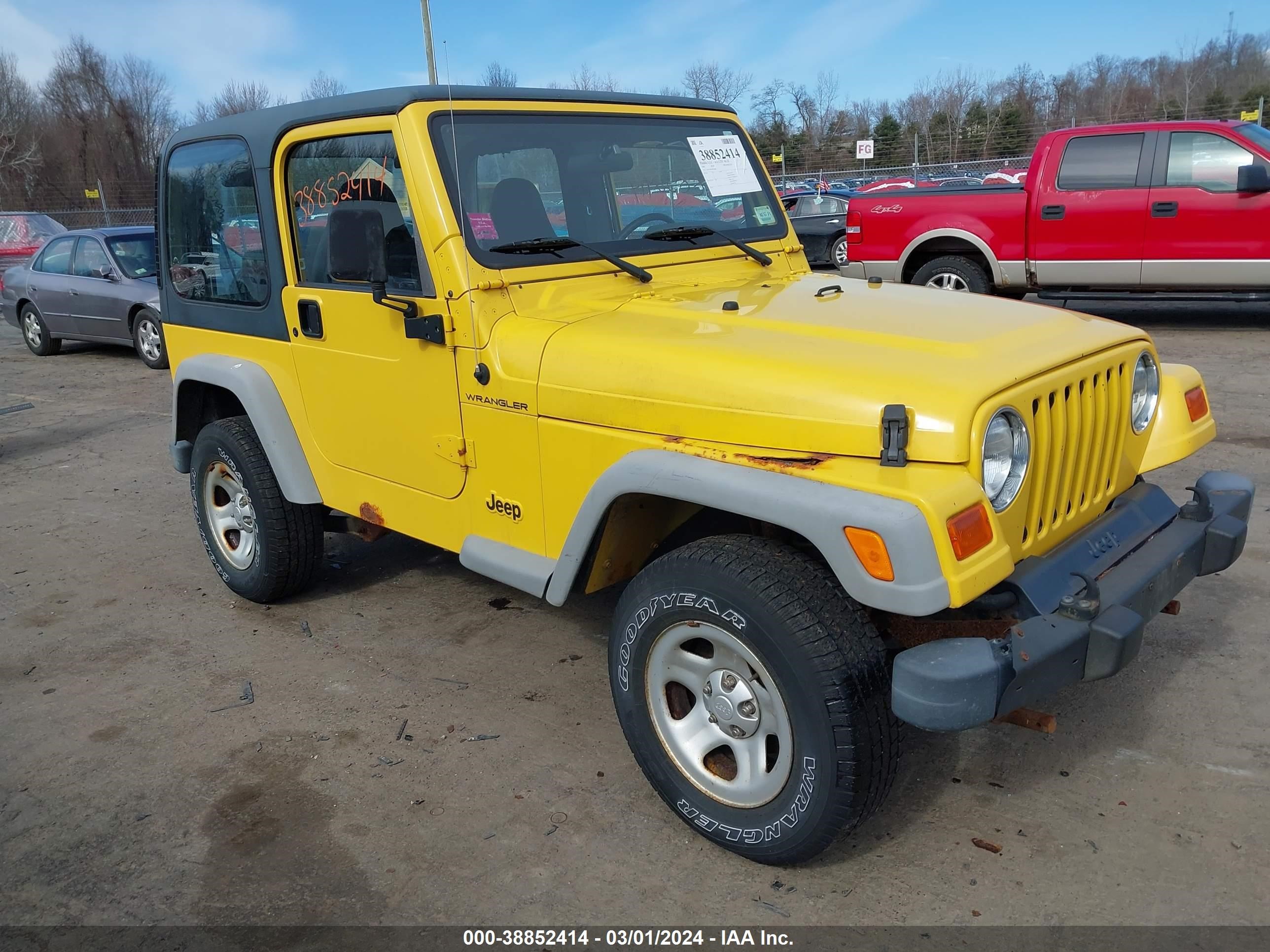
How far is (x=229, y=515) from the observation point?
180 inches

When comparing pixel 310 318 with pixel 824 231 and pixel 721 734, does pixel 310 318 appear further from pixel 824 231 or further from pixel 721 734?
pixel 824 231

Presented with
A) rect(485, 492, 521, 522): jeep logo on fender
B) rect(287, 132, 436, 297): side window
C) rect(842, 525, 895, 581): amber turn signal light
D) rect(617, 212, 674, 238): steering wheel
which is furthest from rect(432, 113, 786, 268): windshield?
rect(842, 525, 895, 581): amber turn signal light

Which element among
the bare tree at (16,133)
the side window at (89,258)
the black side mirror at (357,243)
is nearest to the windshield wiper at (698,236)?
the black side mirror at (357,243)

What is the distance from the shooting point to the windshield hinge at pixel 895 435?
7.55 feet

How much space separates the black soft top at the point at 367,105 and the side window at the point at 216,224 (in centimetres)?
8

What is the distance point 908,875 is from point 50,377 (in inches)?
445

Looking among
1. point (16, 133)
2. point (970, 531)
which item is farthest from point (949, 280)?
point (16, 133)

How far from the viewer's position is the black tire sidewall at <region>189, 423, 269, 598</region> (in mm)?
4242

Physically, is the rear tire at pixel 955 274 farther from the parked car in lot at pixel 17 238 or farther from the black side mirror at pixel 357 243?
the parked car in lot at pixel 17 238

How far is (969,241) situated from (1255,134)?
2.57m

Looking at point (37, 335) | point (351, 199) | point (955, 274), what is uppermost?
point (351, 199)

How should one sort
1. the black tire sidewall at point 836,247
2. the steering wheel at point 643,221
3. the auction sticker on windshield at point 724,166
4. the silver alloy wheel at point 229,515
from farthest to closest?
the black tire sidewall at point 836,247
the silver alloy wheel at point 229,515
the auction sticker on windshield at point 724,166
the steering wheel at point 643,221

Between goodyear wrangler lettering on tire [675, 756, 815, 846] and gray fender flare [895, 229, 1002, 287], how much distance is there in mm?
8479

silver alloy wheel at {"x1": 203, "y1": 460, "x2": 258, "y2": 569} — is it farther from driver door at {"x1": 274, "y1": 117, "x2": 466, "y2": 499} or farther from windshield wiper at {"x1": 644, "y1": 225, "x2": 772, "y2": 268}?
windshield wiper at {"x1": 644, "y1": 225, "x2": 772, "y2": 268}
